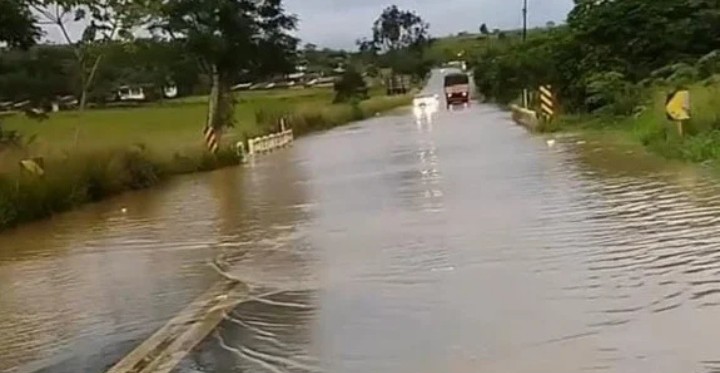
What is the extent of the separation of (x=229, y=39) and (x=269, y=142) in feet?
17.2

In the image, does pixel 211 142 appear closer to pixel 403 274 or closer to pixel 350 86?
pixel 403 274

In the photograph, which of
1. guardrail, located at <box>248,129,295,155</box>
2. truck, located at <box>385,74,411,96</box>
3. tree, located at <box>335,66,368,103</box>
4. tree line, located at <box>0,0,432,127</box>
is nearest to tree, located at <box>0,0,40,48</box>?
tree line, located at <box>0,0,432,127</box>

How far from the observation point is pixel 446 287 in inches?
420

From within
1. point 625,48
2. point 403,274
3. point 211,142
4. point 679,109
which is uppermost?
point 625,48

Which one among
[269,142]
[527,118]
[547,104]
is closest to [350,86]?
[527,118]

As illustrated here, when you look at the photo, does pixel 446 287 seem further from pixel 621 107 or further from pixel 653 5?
pixel 653 5

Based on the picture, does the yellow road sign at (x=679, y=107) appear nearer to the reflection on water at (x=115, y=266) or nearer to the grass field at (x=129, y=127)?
the reflection on water at (x=115, y=266)

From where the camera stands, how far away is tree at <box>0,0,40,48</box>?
26.7 m

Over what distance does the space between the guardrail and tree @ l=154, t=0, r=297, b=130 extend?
2388mm

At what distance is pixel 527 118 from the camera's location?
43.5 meters

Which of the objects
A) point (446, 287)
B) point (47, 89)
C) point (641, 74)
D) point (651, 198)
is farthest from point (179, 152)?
point (446, 287)

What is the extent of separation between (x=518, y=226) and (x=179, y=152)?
2006 centimetres

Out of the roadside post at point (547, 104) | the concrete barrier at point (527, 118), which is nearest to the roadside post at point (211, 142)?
the concrete barrier at point (527, 118)

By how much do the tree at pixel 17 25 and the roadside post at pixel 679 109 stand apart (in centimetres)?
1380
